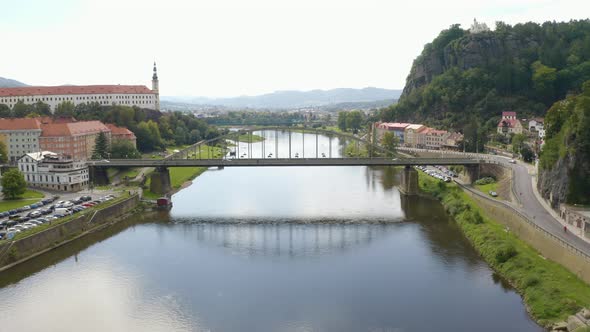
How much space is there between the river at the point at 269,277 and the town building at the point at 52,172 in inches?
269

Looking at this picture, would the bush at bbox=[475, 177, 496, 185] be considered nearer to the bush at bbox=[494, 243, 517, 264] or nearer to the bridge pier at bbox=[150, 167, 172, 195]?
the bush at bbox=[494, 243, 517, 264]

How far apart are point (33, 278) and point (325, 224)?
1513cm

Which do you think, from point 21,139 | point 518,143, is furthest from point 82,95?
point 518,143

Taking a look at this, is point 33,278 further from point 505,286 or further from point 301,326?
point 505,286

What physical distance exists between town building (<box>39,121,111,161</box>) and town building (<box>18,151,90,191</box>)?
30.0 ft

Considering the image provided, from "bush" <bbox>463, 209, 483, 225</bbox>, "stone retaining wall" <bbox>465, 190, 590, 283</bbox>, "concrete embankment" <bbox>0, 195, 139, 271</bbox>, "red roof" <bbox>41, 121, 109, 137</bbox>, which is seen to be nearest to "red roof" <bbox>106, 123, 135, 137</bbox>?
"red roof" <bbox>41, 121, 109, 137</bbox>

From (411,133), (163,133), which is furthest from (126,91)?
(411,133)

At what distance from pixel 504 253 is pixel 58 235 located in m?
20.0

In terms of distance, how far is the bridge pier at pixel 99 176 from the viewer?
3788 cm

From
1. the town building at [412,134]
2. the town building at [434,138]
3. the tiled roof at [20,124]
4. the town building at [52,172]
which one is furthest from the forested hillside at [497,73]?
the tiled roof at [20,124]

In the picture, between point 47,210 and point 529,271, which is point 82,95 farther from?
point 529,271

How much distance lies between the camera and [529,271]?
1914 centimetres

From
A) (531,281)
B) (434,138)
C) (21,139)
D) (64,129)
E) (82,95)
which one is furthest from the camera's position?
(82,95)

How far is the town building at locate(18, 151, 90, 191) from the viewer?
1340 inches
